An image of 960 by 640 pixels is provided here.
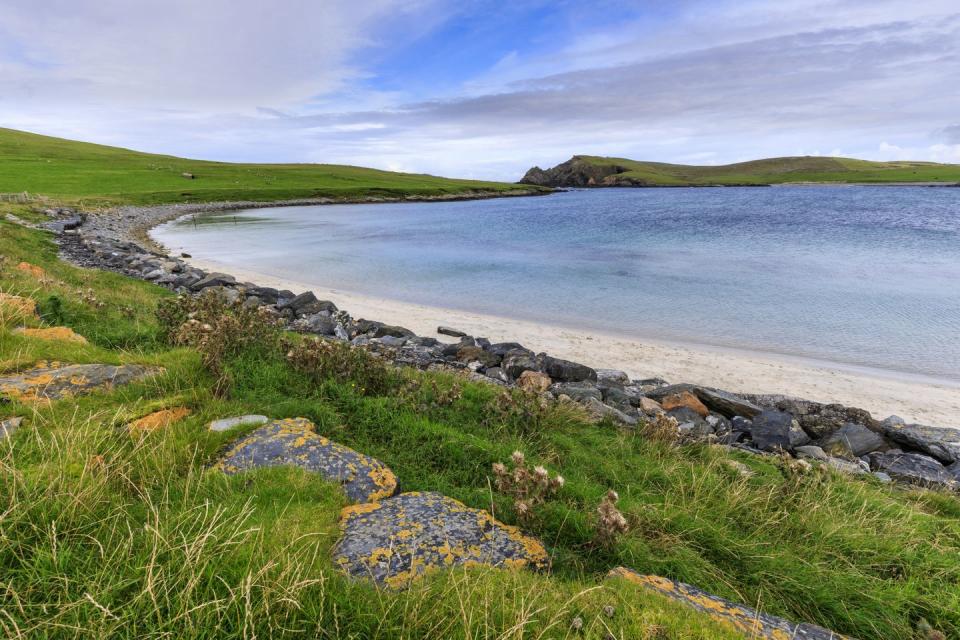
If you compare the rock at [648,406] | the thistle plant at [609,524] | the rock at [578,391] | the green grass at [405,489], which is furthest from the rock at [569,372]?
the thistle plant at [609,524]

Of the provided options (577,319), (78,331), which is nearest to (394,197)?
(577,319)

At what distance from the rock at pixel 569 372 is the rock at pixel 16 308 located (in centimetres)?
1009

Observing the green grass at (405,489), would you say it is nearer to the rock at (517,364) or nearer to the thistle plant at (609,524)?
the thistle plant at (609,524)

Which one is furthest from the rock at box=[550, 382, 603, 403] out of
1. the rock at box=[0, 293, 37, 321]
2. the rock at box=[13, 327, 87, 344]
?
the rock at box=[0, 293, 37, 321]

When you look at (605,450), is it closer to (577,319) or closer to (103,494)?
(103,494)

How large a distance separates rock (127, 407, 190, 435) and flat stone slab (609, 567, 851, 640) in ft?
14.3

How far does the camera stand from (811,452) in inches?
348

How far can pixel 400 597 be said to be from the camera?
2.90m

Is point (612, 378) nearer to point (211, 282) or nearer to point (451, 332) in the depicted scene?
point (451, 332)

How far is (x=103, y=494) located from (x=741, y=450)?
8633 mm

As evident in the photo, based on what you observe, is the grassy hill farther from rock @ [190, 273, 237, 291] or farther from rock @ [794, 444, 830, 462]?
rock @ [794, 444, 830, 462]

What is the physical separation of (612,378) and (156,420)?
10.2 metres

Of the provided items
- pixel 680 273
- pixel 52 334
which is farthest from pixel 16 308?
pixel 680 273

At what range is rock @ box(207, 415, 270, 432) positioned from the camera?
511 cm
